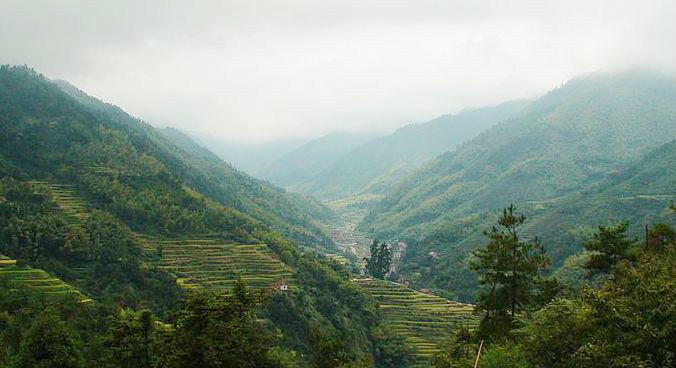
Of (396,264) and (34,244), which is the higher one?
(34,244)

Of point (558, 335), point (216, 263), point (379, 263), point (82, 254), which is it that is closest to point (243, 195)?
point (379, 263)

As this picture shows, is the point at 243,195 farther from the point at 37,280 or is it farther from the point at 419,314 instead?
the point at 37,280

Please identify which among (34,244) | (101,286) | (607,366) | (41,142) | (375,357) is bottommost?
(375,357)

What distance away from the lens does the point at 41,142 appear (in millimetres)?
94938

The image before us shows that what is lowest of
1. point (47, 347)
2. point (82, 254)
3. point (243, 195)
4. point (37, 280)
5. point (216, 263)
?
point (216, 263)

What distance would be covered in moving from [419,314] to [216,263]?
30.5 meters

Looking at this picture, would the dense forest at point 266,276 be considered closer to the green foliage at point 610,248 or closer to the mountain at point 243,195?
the green foliage at point 610,248

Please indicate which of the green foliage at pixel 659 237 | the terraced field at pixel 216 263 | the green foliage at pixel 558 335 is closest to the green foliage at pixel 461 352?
the green foliage at pixel 558 335

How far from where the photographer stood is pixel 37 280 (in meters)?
48.8

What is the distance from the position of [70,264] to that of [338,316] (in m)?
32.7

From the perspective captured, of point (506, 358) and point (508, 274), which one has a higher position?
point (508, 274)

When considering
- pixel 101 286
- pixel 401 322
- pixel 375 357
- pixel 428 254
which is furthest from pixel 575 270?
pixel 101 286

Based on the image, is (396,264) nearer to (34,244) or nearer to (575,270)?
(575,270)

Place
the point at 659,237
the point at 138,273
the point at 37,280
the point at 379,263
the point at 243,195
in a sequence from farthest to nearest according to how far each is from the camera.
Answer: the point at 243,195 → the point at 379,263 → the point at 138,273 → the point at 37,280 → the point at 659,237
